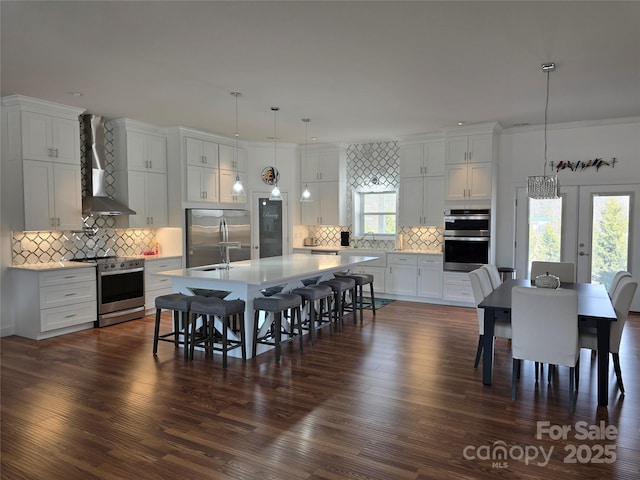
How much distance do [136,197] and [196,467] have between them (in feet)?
16.1

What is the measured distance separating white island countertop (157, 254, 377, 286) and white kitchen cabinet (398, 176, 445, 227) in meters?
1.84

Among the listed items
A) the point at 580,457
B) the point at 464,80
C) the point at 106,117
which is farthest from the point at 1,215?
the point at 580,457

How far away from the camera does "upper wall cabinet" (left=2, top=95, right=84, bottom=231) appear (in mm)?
5223

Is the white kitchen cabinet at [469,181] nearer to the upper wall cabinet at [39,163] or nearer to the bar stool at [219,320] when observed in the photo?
the bar stool at [219,320]

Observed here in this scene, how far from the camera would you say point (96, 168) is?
622 cm

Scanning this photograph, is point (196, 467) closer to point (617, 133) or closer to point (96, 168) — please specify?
point (96, 168)

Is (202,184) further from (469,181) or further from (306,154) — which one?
(469,181)

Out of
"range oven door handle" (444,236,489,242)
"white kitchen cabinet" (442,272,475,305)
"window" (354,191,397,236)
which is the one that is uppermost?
"window" (354,191,397,236)

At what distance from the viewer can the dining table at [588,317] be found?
3.37 metres

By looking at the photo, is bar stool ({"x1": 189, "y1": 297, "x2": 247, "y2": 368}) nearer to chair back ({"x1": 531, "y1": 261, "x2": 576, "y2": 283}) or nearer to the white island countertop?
the white island countertop

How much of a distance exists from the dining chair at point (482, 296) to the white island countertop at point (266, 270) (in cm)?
166

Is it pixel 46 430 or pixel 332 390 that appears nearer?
pixel 46 430

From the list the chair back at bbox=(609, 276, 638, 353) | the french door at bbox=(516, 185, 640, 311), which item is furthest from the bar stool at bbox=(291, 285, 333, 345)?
the french door at bbox=(516, 185, 640, 311)

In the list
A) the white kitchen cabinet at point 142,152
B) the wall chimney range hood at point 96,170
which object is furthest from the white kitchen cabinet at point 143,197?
the wall chimney range hood at point 96,170
